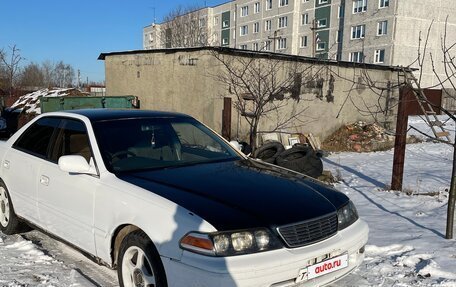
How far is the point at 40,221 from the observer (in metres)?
4.04

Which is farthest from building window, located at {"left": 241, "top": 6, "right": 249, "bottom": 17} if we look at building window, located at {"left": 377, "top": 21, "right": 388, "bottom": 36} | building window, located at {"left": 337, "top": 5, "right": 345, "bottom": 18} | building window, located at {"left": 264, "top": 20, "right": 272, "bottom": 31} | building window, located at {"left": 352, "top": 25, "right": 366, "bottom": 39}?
building window, located at {"left": 377, "top": 21, "right": 388, "bottom": 36}

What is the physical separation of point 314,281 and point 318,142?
11.1 m

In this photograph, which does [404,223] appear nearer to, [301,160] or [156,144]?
[301,160]

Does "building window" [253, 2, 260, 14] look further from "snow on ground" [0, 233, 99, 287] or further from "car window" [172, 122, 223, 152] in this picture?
"snow on ground" [0, 233, 99, 287]

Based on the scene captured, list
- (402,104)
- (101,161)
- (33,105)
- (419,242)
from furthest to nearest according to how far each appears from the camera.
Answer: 1. (33,105)
2. (402,104)
3. (419,242)
4. (101,161)

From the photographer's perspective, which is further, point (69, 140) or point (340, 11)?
point (340, 11)

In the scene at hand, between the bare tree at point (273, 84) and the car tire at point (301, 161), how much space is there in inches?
127

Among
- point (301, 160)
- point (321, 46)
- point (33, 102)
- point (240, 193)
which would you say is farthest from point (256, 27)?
point (240, 193)

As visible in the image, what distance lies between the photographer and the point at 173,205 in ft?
8.89

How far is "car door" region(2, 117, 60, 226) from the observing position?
4.10m

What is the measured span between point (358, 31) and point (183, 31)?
2144 centimetres

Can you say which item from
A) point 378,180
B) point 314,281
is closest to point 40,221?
point 314,281

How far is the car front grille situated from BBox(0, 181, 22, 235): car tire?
335cm

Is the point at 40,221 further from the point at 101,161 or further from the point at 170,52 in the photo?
the point at 170,52
